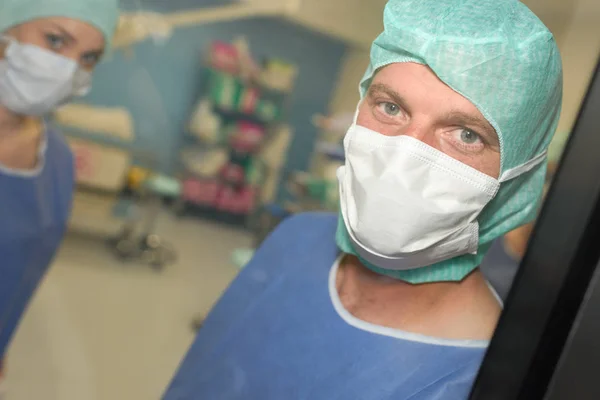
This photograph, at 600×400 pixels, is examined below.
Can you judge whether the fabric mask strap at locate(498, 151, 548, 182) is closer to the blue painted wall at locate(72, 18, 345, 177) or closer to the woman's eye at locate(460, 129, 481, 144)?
the woman's eye at locate(460, 129, 481, 144)

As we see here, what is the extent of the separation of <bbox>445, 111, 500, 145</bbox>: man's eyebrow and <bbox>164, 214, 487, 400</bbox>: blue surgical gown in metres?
0.24

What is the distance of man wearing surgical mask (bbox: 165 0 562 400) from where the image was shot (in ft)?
1.95

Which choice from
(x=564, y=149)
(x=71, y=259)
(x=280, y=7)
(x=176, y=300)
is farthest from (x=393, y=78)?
(x=71, y=259)

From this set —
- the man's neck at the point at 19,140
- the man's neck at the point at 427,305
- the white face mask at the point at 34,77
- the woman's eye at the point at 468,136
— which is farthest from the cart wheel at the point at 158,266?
the woman's eye at the point at 468,136

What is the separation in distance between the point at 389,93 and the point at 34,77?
66 centimetres

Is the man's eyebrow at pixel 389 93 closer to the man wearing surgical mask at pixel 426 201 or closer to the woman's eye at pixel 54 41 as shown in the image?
the man wearing surgical mask at pixel 426 201

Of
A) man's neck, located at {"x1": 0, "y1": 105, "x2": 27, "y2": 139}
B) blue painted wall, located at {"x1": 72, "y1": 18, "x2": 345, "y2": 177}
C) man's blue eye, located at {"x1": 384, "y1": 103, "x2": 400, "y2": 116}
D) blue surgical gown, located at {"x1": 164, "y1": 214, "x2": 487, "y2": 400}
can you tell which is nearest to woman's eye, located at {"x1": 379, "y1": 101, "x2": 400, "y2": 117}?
man's blue eye, located at {"x1": 384, "y1": 103, "x2": 400, "y2": 116}

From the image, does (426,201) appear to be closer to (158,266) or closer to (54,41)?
(54,41)

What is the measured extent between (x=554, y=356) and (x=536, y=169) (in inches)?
9.3

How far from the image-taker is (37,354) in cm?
116

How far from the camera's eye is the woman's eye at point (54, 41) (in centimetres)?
95

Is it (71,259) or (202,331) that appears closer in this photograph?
(202,331)

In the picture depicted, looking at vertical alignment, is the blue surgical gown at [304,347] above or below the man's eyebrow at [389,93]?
below

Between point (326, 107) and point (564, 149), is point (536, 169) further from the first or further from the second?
point (326, 107)
